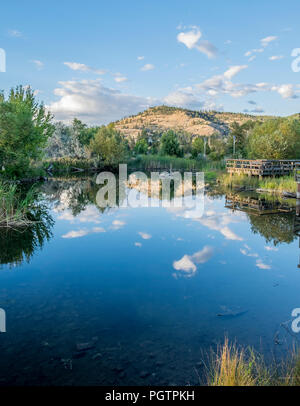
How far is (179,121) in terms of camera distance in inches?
4882

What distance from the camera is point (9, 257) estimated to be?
28.6 ft

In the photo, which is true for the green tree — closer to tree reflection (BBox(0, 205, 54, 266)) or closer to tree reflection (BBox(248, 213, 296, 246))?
tree reflection (BBox(0, 205, 54, 266))

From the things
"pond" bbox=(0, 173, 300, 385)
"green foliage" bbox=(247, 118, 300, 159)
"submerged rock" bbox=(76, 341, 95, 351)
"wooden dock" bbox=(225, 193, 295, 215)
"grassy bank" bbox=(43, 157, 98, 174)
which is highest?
"green foliage" bbox=(247, 118, 300, 159)

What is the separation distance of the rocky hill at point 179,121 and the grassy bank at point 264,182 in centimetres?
7730

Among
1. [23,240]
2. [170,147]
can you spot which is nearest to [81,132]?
[170,147]

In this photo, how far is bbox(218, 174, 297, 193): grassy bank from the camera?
21125mm

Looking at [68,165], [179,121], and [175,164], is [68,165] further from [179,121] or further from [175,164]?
[179,121]

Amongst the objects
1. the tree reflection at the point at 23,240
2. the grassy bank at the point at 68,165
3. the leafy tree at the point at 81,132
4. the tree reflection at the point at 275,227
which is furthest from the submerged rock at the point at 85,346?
the leafy tree at the point at 81,132

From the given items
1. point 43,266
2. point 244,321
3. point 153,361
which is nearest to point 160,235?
point 43,266

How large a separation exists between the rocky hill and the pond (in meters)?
94.5

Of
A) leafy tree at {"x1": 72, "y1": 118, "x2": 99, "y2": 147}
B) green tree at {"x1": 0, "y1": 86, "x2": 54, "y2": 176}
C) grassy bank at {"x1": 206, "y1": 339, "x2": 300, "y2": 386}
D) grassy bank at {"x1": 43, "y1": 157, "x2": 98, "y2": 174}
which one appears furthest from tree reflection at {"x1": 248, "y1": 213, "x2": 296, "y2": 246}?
leafy tree at {"x1": 72, "y1": 118, "x2": 99, "y2": 147}

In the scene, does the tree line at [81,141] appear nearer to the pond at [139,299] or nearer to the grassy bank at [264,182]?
the grassy bank at [264,182]

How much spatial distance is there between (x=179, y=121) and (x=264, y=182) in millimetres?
105464
